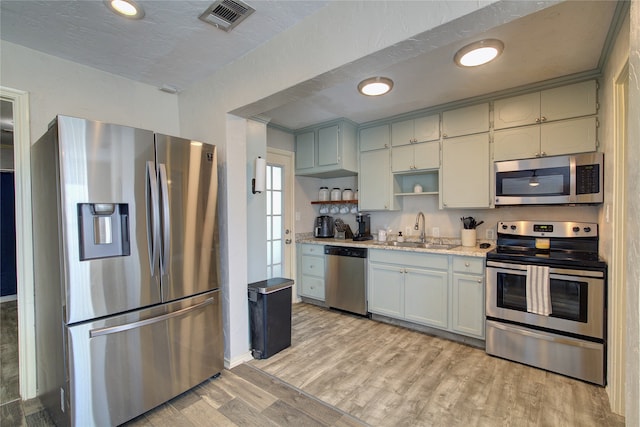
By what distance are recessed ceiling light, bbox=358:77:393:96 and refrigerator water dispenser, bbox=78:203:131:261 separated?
6.64 feet

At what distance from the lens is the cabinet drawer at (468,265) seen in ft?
8.73

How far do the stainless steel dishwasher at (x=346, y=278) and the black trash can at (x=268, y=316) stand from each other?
1084 millimetres

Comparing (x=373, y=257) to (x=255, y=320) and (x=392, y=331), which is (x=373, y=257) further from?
(x=255, y=320)

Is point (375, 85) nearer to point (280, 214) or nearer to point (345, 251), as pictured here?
point (345, 251)

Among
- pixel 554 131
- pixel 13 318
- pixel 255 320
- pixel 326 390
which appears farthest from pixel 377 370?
pixel 13 318

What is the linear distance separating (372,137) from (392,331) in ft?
7.70

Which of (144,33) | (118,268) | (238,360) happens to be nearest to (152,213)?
(118,268)

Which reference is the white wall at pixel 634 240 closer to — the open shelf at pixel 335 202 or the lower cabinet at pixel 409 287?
the lower cabinet at pixel 409 287

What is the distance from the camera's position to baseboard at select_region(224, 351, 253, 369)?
2383 millimetres

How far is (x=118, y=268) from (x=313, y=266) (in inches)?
100

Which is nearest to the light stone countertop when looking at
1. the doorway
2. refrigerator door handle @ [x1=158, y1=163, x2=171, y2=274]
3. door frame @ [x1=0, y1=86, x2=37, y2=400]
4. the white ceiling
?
the white ceiling

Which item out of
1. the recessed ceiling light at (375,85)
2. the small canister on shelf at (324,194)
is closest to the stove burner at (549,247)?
the recessed ceiling light at (375,85)

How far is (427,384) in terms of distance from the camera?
2.15 metres

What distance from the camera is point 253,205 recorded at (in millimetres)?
2682
